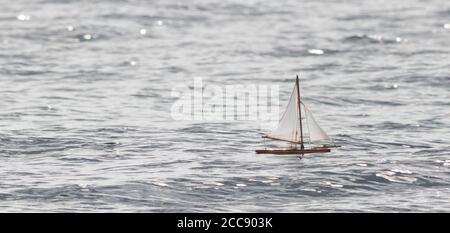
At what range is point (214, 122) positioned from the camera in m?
112

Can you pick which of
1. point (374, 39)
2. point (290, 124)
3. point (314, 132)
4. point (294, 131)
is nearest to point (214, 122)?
point (294, 131)

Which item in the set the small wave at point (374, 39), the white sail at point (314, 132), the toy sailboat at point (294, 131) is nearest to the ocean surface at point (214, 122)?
the small wave at point (374, 39)

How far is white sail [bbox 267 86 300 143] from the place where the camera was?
93.2 metres

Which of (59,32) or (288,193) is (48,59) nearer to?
(59,32)

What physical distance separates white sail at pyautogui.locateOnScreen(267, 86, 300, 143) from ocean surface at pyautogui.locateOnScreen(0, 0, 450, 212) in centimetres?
166

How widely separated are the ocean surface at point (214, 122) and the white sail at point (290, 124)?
166 cm

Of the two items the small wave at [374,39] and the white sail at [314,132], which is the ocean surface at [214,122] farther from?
the white sail at [314,132]

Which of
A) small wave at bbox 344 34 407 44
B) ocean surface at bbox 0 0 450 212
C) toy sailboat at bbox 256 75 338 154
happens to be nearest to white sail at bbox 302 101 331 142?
toy sailboat at bbox 256 75 338 154

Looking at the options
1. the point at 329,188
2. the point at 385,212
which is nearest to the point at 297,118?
the point at 329,188

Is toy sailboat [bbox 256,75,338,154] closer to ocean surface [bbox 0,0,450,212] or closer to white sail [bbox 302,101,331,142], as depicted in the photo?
white sail [bbox 302,101,331,142]

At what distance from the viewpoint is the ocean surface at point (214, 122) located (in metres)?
85.4

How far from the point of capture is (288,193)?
8506cm

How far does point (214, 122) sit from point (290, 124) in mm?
18745

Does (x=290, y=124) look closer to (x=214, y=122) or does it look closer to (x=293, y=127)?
(x=293, y=127)
